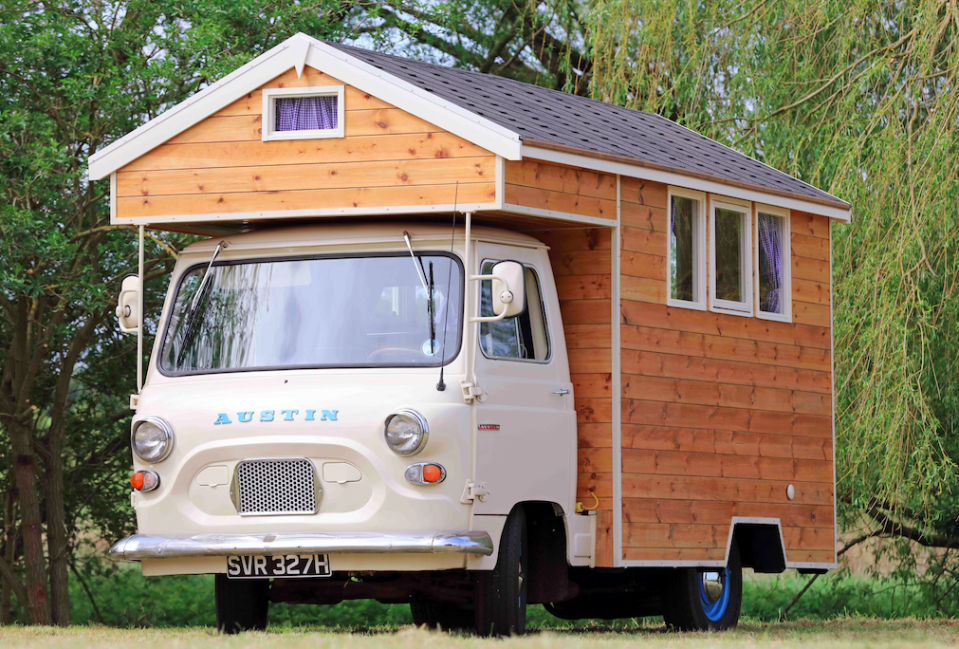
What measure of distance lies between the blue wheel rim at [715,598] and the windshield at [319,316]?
139 inches

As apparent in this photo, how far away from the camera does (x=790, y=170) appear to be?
47.1 feet

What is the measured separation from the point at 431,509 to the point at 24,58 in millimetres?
9041

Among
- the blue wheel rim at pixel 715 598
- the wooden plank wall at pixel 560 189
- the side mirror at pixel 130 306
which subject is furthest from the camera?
the blue wheel rim at pixel 715 598

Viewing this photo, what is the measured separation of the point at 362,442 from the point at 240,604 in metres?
2.13

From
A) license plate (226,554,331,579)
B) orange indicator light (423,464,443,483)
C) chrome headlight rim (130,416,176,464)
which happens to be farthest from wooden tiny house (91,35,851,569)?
license plate (226,554,331,579)

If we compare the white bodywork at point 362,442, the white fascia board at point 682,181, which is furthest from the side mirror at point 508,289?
the white fascia board at point 682,181

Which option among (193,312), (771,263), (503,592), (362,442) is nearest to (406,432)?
(362,442)

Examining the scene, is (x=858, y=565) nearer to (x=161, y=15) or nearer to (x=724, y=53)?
(x=724, y=53)

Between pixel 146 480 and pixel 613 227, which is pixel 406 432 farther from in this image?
pixel 613 227

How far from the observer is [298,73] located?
9.72 m

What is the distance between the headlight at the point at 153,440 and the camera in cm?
903

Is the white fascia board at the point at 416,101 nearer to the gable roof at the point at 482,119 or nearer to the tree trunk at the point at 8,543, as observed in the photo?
the gable roof at the point at 482,119

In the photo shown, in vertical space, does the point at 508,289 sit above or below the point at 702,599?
above

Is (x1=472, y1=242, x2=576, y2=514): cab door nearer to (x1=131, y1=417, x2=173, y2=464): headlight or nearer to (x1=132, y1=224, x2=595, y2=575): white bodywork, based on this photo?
(x1=132, y1=224, x2=595, y2=575): white bodywork
